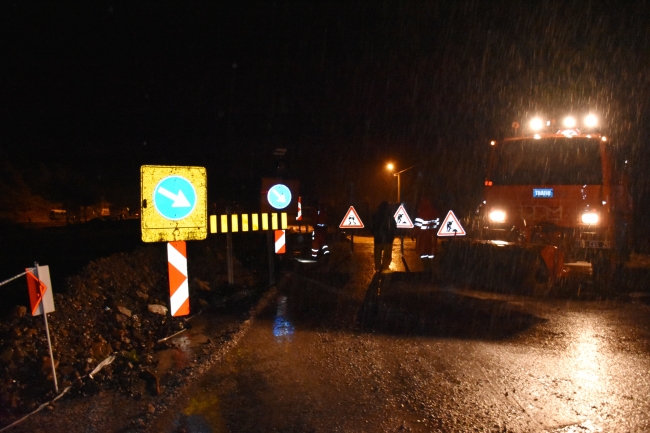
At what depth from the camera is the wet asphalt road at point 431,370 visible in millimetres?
4777

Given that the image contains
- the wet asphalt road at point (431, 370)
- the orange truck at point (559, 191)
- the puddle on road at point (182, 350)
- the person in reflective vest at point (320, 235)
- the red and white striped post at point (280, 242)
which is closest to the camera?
the wet asphalt road at point (431, 370)

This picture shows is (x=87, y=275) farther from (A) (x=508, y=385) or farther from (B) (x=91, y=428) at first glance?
(A) (x=508, y=385)

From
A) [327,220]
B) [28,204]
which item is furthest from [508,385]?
[28,204]

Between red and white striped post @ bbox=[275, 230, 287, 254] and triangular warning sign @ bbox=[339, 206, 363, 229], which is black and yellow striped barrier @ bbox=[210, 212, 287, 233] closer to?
red and white striped post @ bbox=[275, 230, 287, 254]

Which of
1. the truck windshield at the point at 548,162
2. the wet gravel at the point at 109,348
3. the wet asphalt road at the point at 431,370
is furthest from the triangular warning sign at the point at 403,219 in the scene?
the wet gravel at the point at 109,348

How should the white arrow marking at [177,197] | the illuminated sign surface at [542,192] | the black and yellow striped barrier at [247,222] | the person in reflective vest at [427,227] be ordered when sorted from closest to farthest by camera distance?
the white arrow marking at [177,197] < the black and yellow striped barrier at [247,222] < the illuminated sign surface at [542,192] < the person in reflective vest at [427,227]

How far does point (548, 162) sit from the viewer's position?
40.3ft

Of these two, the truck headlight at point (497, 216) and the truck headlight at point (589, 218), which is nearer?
the truck headlight at point (589, 218)

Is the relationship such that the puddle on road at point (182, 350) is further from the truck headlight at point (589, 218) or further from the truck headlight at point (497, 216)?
the truck headlight at point (589, 218)

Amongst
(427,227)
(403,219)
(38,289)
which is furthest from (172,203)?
(403,219)

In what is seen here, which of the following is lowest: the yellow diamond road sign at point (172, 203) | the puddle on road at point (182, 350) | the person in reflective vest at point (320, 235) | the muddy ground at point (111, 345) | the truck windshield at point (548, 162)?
the puddle on road at point (182, 350)

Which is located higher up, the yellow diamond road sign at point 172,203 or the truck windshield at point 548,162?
the truck windshield at point 548,162

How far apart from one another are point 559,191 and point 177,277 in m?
8.44

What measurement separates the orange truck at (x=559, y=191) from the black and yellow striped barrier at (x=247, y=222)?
4328 mm
